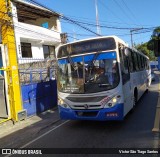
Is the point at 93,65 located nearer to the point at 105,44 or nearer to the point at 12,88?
the point at 105,44

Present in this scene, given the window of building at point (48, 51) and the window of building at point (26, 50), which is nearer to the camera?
the window of building at point (26, 50)

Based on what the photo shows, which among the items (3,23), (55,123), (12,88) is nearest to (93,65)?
(55,123)

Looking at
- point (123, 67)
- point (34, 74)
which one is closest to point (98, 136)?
point (123, 67)

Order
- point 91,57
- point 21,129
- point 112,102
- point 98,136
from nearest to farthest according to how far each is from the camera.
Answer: point 98,136
point 112,102
point 91,57
point 21,129

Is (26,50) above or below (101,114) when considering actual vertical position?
above

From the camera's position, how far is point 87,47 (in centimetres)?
784

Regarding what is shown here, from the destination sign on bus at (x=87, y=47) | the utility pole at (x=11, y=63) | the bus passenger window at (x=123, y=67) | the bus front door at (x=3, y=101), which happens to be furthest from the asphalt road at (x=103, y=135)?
the bus front door at (x=3, y=101)

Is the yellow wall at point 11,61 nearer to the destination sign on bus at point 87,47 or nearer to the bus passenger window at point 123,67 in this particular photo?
the destination sign on bus at point 87,47

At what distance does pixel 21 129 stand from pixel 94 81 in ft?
12.8

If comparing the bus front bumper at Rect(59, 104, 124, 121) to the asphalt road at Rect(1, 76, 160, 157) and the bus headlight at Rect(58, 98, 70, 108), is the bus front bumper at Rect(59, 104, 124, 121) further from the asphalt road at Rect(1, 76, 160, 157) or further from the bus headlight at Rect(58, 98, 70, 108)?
the asphalt road at Rect(1, 76, 160, 157)

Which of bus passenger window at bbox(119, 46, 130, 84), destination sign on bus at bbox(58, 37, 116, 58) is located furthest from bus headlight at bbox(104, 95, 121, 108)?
destination sign on bus at bbox(58, 37, 116, 58)

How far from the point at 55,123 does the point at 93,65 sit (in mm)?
3375

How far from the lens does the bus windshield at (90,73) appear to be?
24.0 ft

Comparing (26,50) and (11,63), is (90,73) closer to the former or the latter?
(11,63)
